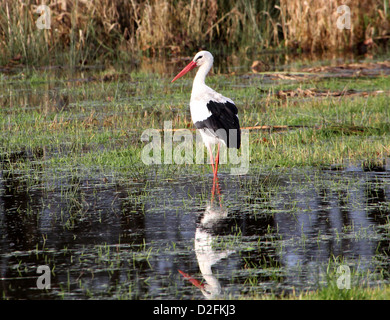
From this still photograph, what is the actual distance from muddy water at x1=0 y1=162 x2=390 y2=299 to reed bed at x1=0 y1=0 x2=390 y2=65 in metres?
9.93

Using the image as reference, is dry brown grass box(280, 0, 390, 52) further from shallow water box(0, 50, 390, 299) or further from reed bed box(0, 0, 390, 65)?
shallow water box(0, 50, 390, 299)

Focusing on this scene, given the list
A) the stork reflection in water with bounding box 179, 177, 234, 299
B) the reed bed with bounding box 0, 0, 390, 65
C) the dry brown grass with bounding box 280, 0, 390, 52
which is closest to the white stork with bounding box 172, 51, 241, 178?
the stork reflection in water with bounding box 179, 177, 234, 299

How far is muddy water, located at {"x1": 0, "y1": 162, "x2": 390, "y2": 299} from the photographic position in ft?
15.4

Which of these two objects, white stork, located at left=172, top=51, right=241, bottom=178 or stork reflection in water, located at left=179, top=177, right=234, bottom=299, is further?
white stork, located at left=172, top=51, right=241, bottom=178

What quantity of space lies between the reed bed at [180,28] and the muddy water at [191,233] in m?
9.93

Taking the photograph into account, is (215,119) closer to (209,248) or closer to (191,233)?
(191,233)

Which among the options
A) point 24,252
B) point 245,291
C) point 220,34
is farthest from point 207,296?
point 220,34

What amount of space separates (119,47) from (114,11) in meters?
0.90

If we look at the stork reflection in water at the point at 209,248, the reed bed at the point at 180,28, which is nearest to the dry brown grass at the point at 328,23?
the reed bed at the point at 180,28

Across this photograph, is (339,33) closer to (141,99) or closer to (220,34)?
(220,34)

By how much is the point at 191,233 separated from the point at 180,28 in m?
13.9

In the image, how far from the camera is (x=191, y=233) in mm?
5730

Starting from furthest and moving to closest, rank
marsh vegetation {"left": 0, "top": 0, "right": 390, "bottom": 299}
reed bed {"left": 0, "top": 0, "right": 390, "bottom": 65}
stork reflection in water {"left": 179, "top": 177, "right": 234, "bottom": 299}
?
reed bed {"left": 0, "top": 0, "right": 390, "bottom": 65}, marsh vegetation {"left": 0, "top": 0, "right": 390, "bottom": 299}, stork reflection in water {"left": 179, "top": 177, "right": 234, "bottom": 299}

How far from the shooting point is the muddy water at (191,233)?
470 centimetres
